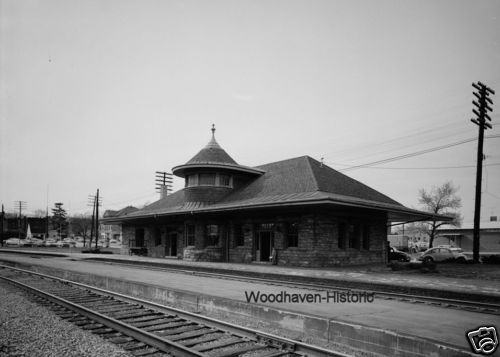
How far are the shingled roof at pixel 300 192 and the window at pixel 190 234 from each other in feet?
4.75

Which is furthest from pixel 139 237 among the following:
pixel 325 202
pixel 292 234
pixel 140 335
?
Answer: pixel 140 335

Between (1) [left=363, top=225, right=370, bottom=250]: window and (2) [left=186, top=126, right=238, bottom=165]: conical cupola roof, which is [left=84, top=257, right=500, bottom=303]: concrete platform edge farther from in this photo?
(2) [left=186, top=126, right=238, bottom=165]: conical cupola roof

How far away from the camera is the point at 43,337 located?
24.9ft

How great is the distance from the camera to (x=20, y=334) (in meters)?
7.86

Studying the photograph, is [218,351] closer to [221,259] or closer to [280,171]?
[221,259]

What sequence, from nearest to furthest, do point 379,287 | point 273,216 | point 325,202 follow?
1. point 379,287
2. point 325,202
3. point 273,216

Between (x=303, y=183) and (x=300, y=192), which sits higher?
(x=303, y=183)

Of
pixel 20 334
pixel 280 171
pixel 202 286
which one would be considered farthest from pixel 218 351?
pixel 280 171

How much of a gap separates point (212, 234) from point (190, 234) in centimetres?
238

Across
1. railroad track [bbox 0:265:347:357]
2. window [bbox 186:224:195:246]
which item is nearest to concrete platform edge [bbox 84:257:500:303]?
railroad track [bbox 0:265:347:357]

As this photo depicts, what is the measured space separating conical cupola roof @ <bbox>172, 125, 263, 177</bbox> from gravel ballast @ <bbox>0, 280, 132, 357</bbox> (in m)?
18.4

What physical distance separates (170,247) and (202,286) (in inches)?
771

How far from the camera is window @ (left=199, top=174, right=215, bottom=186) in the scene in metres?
29.1

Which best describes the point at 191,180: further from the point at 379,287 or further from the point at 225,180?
the point at 379,287
